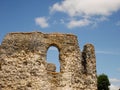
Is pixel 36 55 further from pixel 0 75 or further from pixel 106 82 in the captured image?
pixel 106 82

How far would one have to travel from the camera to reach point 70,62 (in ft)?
47.3

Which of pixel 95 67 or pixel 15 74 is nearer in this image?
pixel 15 74

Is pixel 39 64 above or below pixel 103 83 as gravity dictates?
below

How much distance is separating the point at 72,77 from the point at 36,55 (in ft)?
7.35

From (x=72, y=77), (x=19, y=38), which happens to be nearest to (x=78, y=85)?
(x=72, y=77)

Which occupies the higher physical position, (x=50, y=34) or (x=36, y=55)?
(x=50, y=34)

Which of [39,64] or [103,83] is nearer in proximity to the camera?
[39,64]

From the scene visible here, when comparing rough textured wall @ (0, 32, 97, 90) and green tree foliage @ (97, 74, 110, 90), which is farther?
green tree foliage @ (97, 74, 110, 90)

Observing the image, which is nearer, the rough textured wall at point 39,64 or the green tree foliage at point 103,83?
the rough textured wall at point 39,64

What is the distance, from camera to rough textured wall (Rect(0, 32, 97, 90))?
13.9m

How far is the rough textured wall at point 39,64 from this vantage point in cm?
1388

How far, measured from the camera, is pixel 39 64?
46.0 feet

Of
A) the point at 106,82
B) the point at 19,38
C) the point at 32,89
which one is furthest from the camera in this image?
the point at 106,82

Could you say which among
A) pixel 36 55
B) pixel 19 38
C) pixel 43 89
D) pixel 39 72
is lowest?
pixel 43 89
